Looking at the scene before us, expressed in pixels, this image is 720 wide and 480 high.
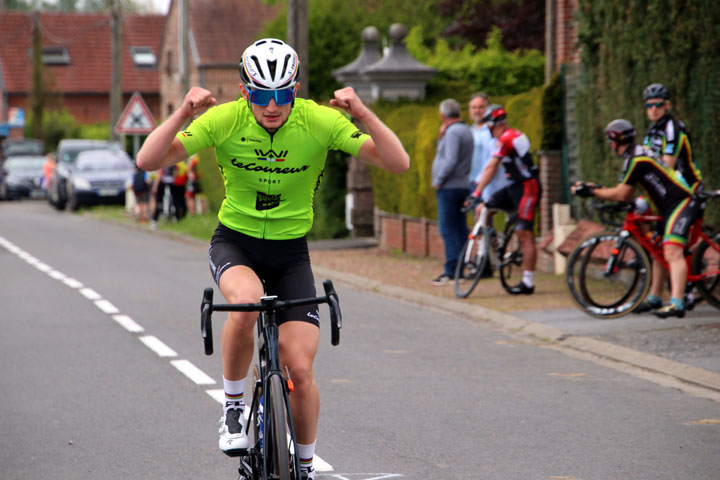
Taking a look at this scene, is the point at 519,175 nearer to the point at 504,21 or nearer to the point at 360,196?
the point at 360,196

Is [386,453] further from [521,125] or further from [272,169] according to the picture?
[521,125]

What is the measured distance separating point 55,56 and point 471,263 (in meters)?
67.4

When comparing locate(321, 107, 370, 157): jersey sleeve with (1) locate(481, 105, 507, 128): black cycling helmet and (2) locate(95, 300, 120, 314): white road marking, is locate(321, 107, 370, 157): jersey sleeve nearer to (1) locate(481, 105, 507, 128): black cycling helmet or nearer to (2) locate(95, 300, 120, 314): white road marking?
(2) locate(95, 300, 120, 314): white road marking

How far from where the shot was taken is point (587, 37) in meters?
14.5

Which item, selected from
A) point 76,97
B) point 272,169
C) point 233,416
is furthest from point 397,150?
point 76,97

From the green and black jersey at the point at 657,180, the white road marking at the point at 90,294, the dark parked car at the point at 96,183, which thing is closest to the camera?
the green and black jersey at the point at 657,180

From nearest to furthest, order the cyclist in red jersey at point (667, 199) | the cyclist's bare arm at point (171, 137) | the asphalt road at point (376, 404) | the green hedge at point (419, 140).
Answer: the cyclist's bare arm at point (171, 137), the asphalt road at point (376, 404), the cyclist in red jersey at point (667, 199), the green hedge at point (419, 140)

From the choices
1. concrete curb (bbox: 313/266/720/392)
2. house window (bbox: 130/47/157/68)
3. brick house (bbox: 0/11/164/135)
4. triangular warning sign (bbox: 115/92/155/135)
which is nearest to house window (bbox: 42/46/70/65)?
brick house (bbox: 0/11/164/135)

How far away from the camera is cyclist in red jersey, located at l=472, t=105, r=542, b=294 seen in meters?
13.0

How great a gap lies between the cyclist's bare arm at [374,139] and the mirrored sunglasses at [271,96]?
18 centimetres

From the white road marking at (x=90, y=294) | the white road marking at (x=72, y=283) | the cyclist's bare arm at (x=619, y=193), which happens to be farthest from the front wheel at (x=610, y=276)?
the white road marking at (x=72, y=283)

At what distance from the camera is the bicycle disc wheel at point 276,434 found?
14.8 feet

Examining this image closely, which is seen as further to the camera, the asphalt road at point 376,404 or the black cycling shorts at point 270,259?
the asphalt road at point 376,404

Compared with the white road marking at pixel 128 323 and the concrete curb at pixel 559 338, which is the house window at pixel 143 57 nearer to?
the concrete curb at pixel 559 338
